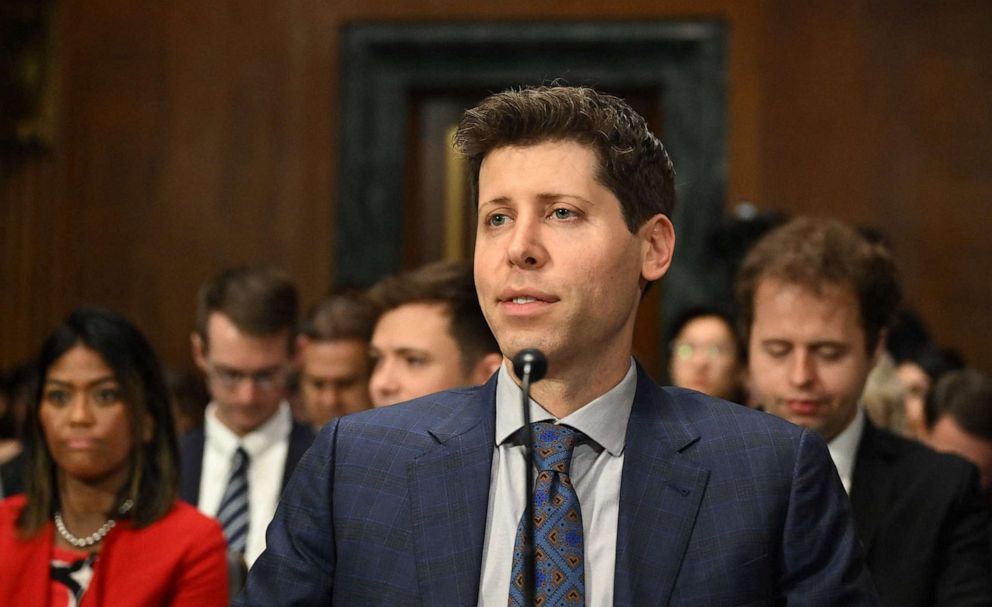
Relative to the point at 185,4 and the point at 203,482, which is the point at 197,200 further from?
the point at 203,482

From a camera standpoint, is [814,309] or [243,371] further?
[243,371]

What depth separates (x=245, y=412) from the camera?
14.4 ft

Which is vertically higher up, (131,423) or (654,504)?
(654,504)

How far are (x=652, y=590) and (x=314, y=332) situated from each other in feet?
10.5

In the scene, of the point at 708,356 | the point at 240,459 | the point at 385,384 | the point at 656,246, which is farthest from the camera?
the point at 708,356

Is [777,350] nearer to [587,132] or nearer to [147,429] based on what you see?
[587,132]

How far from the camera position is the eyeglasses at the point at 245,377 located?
4.48 meters

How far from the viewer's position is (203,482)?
4.29 meters

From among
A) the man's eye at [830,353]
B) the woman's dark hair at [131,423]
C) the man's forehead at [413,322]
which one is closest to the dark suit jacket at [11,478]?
the woman's dark hair at [131,423]

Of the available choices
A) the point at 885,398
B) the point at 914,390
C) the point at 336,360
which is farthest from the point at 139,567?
the point at 914,390

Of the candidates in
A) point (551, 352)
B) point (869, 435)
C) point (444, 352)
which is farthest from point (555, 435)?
point (444, 352)

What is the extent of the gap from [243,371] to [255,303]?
24cm

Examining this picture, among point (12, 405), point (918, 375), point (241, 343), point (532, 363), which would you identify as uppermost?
point (532, 363)

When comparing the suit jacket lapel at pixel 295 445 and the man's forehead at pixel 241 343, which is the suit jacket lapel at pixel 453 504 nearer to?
the suit jacket lapel at pixel 295 445
